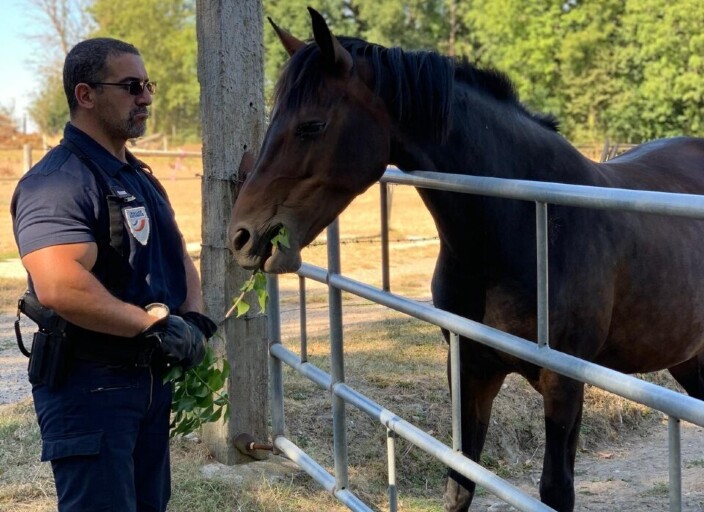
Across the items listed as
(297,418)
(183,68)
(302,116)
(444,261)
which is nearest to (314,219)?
(302,116)

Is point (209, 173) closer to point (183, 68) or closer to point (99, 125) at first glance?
point (99, 125)

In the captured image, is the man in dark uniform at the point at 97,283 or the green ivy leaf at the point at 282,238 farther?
the green ivy leaf at the point at 282,238

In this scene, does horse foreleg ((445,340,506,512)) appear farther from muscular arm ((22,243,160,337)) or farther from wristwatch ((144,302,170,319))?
muscular arm ((22,243,160,337))

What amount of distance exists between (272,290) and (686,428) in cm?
304

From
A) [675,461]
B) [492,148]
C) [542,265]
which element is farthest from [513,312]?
[675,461]

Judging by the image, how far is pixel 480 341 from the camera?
2.31 metres

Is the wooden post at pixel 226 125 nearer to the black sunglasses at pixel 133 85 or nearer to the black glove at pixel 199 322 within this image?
the black glove at pixel 199 322

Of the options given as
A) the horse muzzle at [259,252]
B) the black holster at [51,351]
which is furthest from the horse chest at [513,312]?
the black holster at [51,351]

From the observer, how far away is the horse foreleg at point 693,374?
13.8ft

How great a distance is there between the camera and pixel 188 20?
50.4m

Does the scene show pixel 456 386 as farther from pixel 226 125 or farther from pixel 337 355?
pixel 226 125

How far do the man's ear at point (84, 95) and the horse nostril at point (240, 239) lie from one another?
549mm

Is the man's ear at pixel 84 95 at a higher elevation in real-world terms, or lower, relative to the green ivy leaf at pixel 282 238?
higher

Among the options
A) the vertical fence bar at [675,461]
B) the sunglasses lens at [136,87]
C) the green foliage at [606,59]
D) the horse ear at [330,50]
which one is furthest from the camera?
the green foliage at [606,59]
